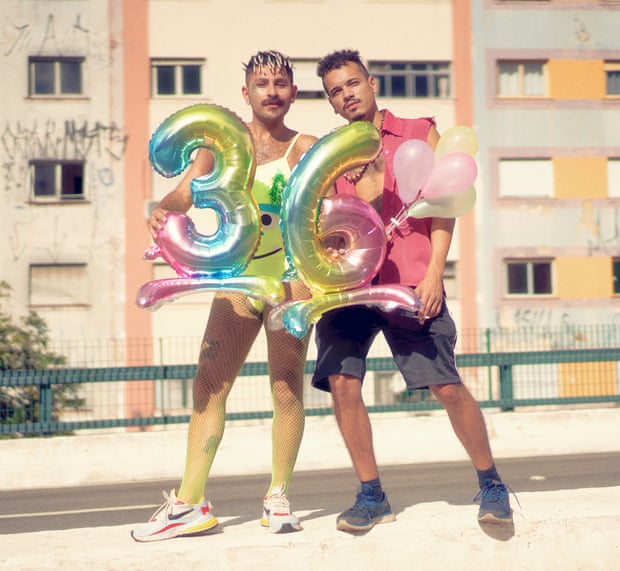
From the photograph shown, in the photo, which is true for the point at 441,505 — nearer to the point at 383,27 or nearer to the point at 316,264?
the point at 316,264

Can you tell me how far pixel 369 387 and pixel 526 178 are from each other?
59.3ft

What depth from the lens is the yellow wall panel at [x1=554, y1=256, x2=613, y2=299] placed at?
1287 inches

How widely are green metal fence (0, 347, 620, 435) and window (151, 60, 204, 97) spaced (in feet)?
48.2

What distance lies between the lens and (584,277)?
32781 millimetres

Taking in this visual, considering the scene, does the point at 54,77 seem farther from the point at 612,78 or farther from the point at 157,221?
the point at 157,221

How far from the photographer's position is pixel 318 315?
16.2 ft

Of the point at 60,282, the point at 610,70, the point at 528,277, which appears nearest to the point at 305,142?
the point at 60,282

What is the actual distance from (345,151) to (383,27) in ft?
90.4

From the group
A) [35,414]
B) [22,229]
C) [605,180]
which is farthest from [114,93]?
[35,414]

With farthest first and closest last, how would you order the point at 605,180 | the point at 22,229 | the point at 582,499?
the point at 605,180 → the point at 22,229 → the point at 582,499

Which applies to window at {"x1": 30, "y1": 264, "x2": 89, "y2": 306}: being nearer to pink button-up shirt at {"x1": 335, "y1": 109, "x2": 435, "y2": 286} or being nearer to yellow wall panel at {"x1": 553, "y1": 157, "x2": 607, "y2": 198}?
yellow wall panel at {"x1": 553, "y1": 157, "x2": 607, "y2": 198}

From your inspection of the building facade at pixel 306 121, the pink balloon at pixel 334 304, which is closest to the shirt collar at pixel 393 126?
the pink balloon at pixel 334 304

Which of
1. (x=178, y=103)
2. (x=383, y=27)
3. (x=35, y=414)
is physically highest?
(x=383, y=27)

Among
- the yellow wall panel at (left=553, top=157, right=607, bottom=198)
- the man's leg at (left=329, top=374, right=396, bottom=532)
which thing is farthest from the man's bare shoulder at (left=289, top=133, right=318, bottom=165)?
the yellow wall panel at (left=553, top=157, right=607, bottom=198)
